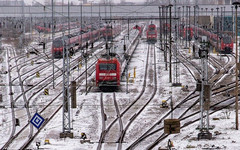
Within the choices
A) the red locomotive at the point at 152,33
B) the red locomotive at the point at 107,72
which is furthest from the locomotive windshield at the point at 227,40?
the red locomotive at the point at 107,72

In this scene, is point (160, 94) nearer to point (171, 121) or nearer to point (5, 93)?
point (5, 93)

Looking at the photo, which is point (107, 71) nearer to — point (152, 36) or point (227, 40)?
point (227, 40)

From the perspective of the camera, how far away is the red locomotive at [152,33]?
8731cm

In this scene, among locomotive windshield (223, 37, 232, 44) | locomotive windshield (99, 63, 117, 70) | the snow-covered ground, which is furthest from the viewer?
locomotive windshield (223, 37, 232, 44)

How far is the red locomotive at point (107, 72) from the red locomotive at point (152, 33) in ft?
158

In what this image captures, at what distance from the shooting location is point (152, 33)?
88.5 metres

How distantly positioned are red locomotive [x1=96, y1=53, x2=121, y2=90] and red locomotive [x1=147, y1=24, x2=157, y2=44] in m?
48.2

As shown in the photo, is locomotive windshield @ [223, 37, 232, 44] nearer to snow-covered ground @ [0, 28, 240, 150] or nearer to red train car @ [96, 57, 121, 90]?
snow-covered ground @ [0, 28, 240, 150]

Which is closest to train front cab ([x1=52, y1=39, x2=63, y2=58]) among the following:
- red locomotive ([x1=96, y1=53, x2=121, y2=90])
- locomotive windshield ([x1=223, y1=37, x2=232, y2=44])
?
locomotive windshield ([x1=223, y1=37, x2=232, y2=44])

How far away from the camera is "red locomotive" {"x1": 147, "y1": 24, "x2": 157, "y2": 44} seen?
87312mm

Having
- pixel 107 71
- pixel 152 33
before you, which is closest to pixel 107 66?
pixel 107 71

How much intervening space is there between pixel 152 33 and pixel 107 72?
5032cm

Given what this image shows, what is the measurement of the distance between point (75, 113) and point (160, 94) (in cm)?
910

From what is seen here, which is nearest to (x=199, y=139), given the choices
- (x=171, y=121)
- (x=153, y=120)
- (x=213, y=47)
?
(x=171, y=121)
